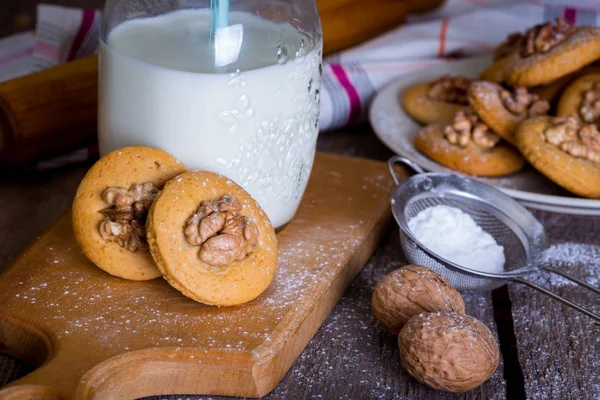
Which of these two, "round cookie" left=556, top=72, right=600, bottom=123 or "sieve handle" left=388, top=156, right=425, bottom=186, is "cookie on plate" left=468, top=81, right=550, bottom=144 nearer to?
"round cookie" left=556, top=72, right=600, bottom=123

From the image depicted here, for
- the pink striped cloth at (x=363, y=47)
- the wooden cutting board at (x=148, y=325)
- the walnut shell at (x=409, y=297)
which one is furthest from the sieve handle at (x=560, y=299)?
the pink striped cloth at (x=363, y=47)

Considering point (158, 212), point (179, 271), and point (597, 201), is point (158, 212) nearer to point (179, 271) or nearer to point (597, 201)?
point (179, 271)

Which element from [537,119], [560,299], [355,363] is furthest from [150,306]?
[537,119]

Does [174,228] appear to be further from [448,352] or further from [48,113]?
[48,113]

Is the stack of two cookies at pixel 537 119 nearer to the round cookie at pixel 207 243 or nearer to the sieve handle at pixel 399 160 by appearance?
the sieve handle at pixel 399 160

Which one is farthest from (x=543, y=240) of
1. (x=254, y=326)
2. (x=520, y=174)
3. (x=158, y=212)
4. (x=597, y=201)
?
(x=158, y=212)

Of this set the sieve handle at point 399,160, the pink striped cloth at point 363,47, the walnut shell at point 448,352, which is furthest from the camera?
the pink striped cloth at point 363,47
